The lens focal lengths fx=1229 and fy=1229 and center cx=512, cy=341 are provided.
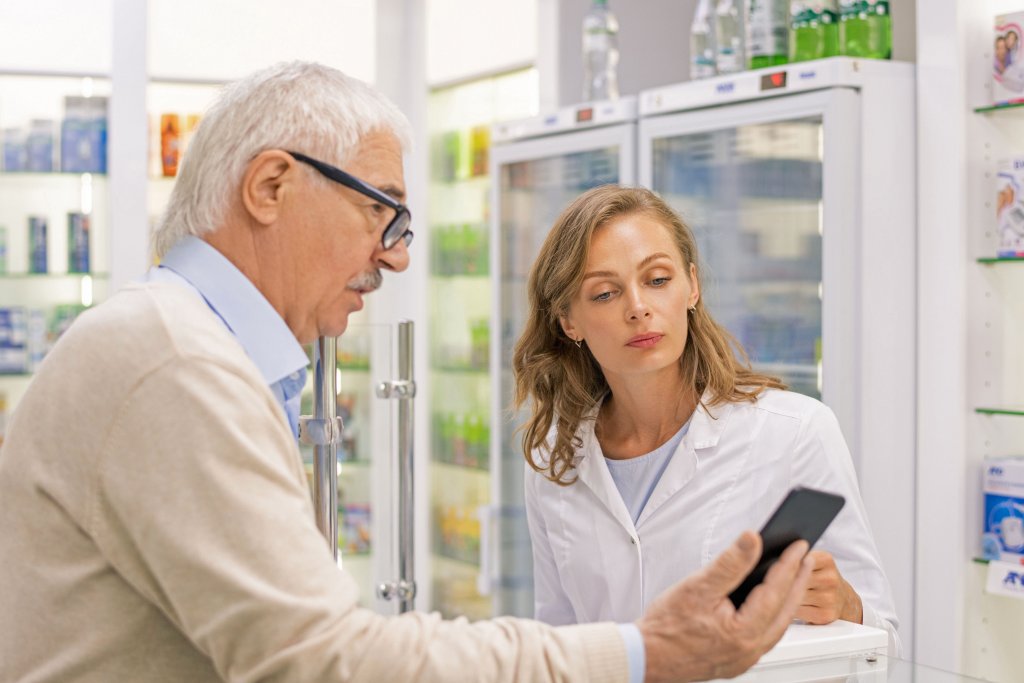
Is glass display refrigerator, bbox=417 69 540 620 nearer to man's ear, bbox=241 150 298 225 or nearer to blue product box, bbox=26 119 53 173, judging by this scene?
blue product box, bbox=26 119 53 173

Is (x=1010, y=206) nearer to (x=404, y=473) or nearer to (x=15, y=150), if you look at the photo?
(x=404, y=473)

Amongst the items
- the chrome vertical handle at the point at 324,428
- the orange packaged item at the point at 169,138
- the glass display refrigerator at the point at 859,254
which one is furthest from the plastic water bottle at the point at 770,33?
the orange packaged item at the point at 169,138

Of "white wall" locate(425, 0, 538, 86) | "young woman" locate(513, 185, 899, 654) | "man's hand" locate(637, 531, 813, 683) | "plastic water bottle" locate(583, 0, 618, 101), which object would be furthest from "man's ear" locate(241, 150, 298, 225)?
"white wall" locate(425, 0, 538, 86)

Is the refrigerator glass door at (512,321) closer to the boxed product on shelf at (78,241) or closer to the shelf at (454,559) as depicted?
the shelf at (454,559)

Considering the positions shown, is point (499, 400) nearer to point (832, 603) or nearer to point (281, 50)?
point (281, 50)

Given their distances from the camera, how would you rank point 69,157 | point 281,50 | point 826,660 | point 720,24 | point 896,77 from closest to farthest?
point 826,660 < point 896,77 < point 720,24 < point 69,157 < point 281,50

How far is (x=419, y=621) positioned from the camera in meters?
1.12

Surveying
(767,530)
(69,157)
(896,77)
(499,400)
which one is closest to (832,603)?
(767,530)

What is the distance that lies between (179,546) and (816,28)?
2.79 metres

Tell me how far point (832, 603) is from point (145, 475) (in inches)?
39.0

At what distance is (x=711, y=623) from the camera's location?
1.15 metres

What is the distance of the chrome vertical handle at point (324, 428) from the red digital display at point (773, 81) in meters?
1.56

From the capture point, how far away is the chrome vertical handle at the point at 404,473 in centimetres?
304

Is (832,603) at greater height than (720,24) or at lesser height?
lesser
